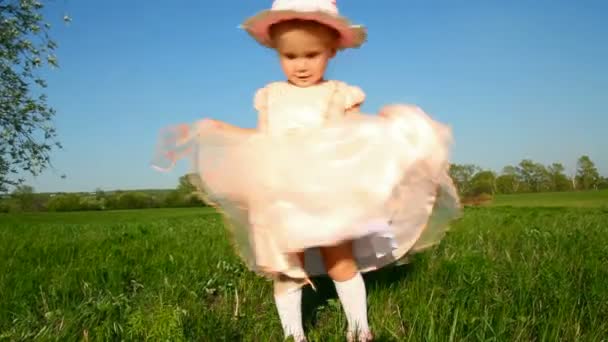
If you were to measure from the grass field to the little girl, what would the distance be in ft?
1.40

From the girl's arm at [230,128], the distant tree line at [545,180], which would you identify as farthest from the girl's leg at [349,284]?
the distant tree line at [545,180]

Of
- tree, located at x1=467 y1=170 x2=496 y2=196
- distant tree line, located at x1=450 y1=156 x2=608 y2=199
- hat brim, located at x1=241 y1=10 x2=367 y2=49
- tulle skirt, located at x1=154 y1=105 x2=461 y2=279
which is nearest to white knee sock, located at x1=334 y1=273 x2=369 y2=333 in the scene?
tulle skirt, located at x1=154 y1=105 x2=461 y2=279

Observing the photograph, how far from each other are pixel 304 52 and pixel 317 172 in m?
0.87

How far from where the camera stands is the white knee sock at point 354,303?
323 centimetres

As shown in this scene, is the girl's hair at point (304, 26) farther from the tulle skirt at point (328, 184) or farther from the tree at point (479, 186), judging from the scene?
the tree at point (479, 186)

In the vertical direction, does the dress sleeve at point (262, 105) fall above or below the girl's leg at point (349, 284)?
above

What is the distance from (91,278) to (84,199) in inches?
1776

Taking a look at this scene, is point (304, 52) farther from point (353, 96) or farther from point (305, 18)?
point (353, 96)

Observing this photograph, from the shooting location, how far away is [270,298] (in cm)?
426

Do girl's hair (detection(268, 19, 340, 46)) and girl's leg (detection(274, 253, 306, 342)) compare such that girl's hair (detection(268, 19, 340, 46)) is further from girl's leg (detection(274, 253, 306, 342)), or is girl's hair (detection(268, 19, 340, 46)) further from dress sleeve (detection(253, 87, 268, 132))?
girl's leg (detection(274, 253, 306, 342))

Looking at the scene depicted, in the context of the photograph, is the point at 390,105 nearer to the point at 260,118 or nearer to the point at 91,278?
the point at 260,118

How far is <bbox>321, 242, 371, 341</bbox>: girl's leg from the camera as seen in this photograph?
3209 millimetres

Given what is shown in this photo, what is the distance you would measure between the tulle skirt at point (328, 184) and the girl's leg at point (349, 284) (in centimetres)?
16

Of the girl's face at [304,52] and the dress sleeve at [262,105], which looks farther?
the dress sleeve at [262,105]
